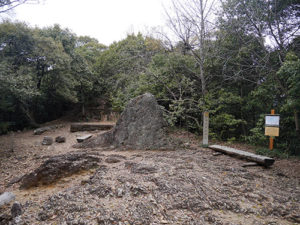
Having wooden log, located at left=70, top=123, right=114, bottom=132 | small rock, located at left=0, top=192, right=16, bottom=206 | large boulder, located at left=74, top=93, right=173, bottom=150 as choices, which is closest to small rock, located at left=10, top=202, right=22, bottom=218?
small rock, located at left=0, top=192, right=16, bottom=206

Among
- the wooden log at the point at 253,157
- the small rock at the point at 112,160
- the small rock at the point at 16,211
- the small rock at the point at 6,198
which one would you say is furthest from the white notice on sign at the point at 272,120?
the small rock at the point at 6,198

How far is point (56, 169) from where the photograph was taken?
3430 mm

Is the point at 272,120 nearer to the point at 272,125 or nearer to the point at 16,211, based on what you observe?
the point at 272,125

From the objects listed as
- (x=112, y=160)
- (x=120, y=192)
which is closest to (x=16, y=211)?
(x=120, y=192)

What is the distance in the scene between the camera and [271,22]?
6004mm

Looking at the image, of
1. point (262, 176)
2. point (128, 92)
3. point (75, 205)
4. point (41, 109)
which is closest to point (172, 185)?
point (75, 205)

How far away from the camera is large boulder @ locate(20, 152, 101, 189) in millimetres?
3246

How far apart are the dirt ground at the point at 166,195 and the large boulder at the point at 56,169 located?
5.3 inches

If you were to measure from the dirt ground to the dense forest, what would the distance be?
8.75ft

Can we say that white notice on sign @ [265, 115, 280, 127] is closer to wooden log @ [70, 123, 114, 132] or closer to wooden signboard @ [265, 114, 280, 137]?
wooden signboard @ [265, 114, 280, 137]

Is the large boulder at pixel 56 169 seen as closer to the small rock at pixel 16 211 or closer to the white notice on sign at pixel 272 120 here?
the small rock at pixel 16 211

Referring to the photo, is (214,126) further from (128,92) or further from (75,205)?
(75,205)

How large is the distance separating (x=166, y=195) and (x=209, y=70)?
6072mm

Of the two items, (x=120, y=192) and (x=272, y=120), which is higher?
(x=272, y=120)
